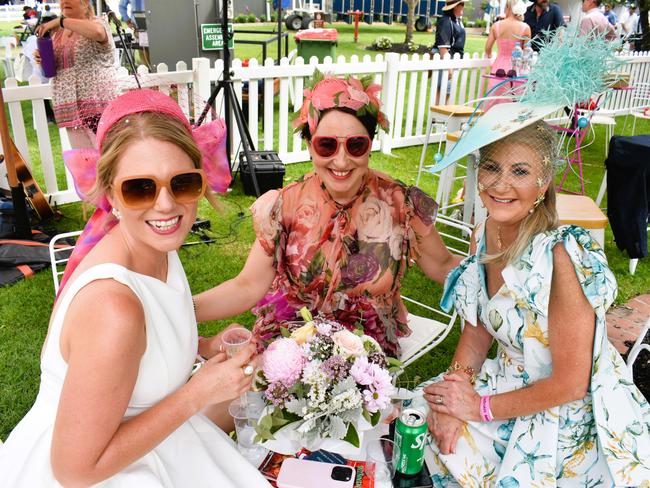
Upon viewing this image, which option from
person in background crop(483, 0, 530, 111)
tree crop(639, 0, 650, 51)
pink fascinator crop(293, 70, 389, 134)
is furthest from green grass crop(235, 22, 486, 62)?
pink fascinator crop(293, 70, 389, 134)

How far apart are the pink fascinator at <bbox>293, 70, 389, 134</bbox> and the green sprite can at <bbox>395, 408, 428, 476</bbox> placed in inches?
47.1

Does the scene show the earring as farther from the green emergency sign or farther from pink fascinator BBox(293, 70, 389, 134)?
the green emergency sign

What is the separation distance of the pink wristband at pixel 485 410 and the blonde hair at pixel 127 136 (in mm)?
1424

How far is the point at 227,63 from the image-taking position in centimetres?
604

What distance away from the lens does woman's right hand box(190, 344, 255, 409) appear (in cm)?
161

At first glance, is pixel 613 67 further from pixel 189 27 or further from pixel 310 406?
pixel 189 27

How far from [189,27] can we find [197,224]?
6.20m

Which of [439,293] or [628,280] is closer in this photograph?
[439,293]

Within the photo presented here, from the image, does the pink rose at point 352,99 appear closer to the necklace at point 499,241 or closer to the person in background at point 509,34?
the necklace at point 499,241

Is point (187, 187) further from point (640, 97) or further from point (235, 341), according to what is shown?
point (640, 97)

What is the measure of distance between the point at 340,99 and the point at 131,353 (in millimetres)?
1303

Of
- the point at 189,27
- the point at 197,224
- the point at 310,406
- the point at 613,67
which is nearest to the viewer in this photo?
the point at 310,406

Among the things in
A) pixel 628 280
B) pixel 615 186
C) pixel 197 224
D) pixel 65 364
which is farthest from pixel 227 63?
pixel 65 364

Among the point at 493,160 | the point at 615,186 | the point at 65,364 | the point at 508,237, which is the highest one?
the point at 493,160
